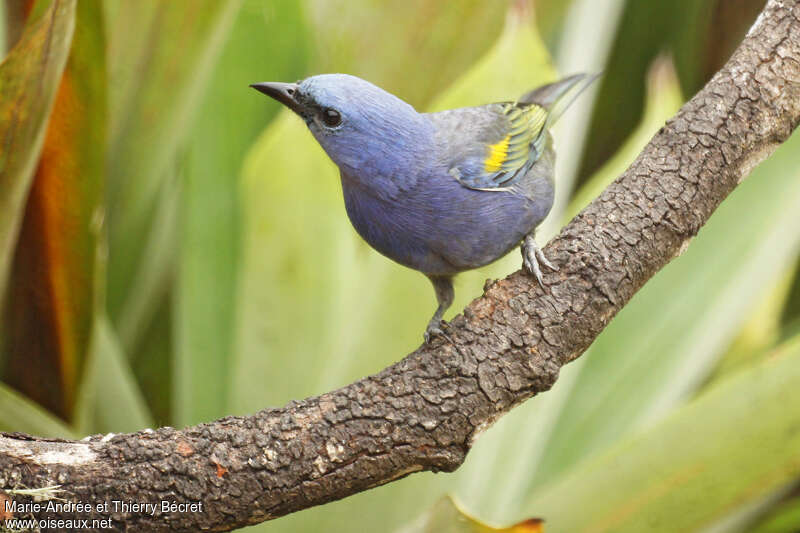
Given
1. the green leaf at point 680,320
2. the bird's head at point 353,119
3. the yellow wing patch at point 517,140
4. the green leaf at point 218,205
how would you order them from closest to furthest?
the bird's head at point 353,119 < the yellow wing patch at point 517,140 < the green leaf at point 218,205 < the green leaf at point 680,320

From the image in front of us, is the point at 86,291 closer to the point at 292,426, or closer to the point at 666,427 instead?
the point at 292,426

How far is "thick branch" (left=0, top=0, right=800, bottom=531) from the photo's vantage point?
1.22 metres

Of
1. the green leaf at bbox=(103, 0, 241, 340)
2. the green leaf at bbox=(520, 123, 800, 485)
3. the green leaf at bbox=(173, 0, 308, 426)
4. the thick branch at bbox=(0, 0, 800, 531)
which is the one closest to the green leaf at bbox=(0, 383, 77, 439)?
the green leaf at bbox=(173, 0, 308, 426)

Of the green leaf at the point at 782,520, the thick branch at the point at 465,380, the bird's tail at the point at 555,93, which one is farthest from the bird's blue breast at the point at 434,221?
the green leaf at the point at 782,520

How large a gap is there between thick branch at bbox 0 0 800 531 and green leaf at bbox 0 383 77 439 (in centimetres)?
52

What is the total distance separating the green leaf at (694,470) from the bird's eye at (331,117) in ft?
2.91

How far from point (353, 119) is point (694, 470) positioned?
989mm

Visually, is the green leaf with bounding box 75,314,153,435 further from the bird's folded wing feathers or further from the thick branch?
the bird's folded wing feathers

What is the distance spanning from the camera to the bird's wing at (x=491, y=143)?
174cm

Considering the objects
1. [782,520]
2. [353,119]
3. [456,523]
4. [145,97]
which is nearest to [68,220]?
[145,97]

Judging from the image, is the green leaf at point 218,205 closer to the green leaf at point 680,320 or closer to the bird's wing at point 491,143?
the bird's wing at point 491,143

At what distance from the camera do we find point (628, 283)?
4.67 feet

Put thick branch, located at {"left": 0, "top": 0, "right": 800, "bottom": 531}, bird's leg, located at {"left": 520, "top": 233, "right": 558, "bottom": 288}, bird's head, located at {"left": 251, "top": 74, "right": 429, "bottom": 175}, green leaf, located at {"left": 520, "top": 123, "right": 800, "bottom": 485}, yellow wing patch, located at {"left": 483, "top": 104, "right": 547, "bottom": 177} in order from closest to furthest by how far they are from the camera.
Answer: thick branch, located at {"left": 0, "top": 0, "right": 800, "bottom": 531}
bird's leg, located at {"left": 520, "top": 233, "right": 558, "bottom": 288}
bird's head, located at {"left": 251, "top": 74, "right": 429, "bottom": 175}
yellow wing patch, located at {"left": 483, "top": 104, "right": 547, "bottom": 177}
green leaf, located at {"left": 520, "top": 123, "right": 800, "bottom": 485}

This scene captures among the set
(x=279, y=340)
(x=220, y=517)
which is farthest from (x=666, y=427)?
(x=220, y=517)
